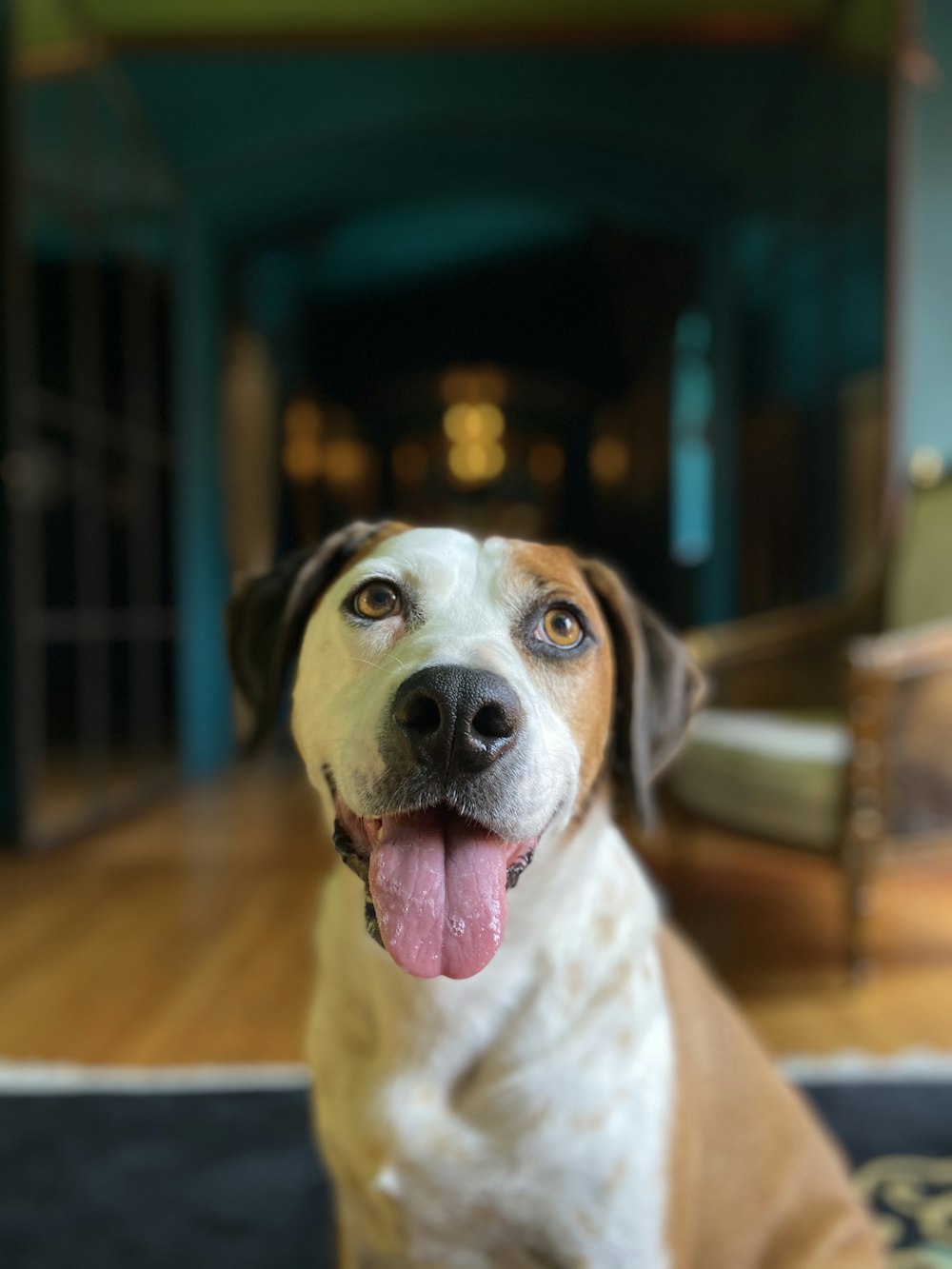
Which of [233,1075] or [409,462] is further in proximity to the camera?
[409,462]

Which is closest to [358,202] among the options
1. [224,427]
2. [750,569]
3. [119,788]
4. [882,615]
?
[224,427]

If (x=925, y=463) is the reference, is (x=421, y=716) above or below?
below

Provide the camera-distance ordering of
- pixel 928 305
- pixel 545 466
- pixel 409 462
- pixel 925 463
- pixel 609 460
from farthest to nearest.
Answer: pixel 545 466
pixel 409 462
pixel 609 460
pixel 928 305
pixel 925 463

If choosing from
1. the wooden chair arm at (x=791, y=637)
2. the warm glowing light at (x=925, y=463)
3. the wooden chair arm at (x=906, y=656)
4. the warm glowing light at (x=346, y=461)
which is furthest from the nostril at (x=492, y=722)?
the warm glowing light at (x=346, y=461)

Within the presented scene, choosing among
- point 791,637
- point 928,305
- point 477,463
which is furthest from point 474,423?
point 791,637

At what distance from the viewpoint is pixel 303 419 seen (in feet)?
26.5

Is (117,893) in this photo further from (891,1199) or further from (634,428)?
(634,428)

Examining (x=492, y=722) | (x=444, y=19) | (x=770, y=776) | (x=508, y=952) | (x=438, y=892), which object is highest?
(x=444, y=19)

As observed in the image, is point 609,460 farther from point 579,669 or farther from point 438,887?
point 438,887

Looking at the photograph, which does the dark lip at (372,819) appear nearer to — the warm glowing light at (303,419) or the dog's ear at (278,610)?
the dog's ear at (278,610)

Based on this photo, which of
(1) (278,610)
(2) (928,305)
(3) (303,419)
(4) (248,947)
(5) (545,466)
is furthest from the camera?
(5) (545,466)

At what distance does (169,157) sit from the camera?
5.16 metres

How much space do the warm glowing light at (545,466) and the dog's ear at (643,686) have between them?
8.89 meters

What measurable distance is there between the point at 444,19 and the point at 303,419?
3.80 metres
